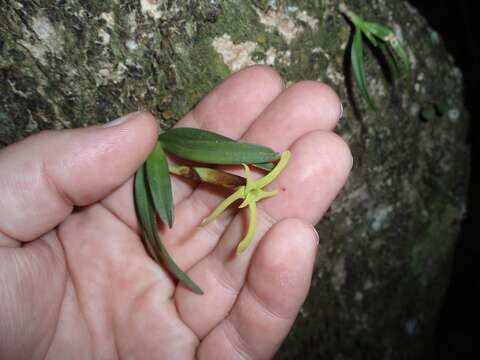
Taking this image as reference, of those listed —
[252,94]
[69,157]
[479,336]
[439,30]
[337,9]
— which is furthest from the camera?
[479,336]

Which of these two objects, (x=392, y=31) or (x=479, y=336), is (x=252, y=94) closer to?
(x=392, y=31)

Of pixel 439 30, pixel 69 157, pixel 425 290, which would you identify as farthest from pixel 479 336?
pixel 69 157

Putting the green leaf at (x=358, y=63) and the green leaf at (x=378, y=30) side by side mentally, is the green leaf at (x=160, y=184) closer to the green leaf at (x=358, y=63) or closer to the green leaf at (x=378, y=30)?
the green leaf at (x=358, y=63)

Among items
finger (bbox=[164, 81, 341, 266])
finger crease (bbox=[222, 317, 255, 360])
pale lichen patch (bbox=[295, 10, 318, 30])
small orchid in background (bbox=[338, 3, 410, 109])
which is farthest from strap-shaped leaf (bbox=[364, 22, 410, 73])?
finger crease (bbox=[222, 317, 255, 360])

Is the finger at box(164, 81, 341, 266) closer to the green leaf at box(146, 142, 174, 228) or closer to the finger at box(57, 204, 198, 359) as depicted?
the green leaf at box(146, 142, 174, 228)

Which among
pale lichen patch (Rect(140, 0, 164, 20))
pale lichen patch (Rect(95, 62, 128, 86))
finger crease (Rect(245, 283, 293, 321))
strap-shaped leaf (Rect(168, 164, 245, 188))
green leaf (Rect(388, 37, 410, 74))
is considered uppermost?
pale lichen patch (Rect(140, 0, 164, 20))

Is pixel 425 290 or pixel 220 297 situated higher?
pixel 220 297

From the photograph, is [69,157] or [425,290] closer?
[69,157]
